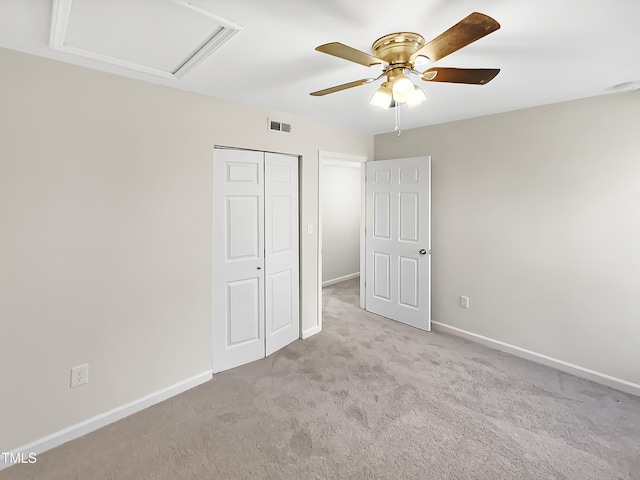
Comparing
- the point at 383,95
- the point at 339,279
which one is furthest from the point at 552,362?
the point at 339,279

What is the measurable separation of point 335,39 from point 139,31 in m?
1.00

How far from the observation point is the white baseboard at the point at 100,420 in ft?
6.20

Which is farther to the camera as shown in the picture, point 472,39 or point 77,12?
point 77,12

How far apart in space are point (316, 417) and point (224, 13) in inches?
96.6

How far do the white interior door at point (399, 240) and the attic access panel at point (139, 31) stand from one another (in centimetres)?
258

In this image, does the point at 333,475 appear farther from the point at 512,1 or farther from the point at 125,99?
the point at 125,99

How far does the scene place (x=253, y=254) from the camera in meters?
3.00

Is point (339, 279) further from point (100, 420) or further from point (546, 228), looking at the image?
point (100, 420)

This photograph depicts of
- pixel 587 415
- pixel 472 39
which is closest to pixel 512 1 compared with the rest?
pixel 472 39

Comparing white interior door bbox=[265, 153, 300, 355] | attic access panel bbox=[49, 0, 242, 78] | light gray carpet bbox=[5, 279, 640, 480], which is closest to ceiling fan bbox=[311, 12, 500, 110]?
attic access panel bbox=[49, 0, 242, 78]

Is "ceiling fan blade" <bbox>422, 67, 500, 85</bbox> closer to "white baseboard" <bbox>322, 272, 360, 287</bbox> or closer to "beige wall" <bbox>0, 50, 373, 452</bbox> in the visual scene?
"beige wall" <bbox>0, 50, 373, 452</bbox>

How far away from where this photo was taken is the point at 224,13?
1.45 m

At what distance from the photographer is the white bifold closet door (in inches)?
110

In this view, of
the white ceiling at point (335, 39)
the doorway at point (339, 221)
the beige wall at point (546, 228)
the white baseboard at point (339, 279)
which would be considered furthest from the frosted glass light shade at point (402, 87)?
the white baseboard at point (339, 279)
